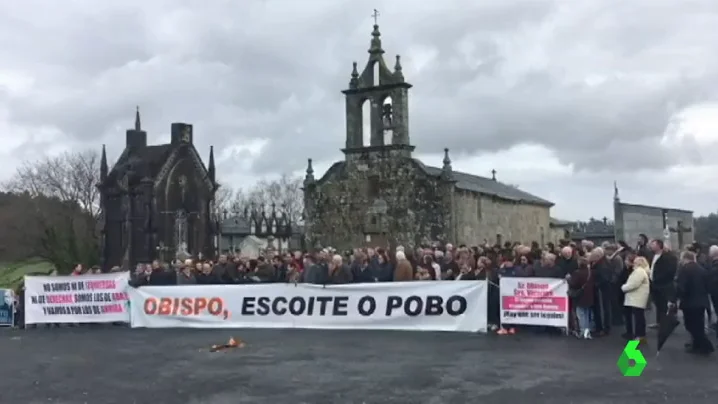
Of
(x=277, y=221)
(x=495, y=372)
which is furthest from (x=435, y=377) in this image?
(x=277, y=221)

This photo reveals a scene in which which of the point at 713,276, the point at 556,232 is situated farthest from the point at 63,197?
the point at 713,276

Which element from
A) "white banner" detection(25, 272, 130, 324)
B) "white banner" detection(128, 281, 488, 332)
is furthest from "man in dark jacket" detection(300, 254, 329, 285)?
"white banner" detection(25, 272, 130, 324)

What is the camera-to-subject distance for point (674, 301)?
1434 cm

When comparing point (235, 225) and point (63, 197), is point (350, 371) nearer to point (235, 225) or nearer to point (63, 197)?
point (63, 197)

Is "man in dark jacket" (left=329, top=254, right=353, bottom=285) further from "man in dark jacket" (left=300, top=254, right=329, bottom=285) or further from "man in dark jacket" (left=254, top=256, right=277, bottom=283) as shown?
"man in dark jacket" (left=254, top=256, right=277, bottom=283)

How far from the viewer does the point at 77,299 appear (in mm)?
22297

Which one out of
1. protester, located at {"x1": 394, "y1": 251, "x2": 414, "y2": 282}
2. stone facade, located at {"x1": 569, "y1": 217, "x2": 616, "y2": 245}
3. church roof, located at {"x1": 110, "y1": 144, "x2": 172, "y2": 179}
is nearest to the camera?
protester, located at {"x1": 394, "y1": 251, "x2": 414, "y2": 282}

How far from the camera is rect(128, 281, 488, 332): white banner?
17.7m

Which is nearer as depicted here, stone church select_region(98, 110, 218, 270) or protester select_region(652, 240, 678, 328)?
protester select_region(652, 240, 678, 328)

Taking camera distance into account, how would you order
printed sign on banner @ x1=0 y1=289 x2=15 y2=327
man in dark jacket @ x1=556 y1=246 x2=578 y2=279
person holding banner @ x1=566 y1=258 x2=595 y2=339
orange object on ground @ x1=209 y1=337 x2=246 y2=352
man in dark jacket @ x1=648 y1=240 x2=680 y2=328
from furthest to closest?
printed sign on banner @ x1=0 y1=289 x2=15 y2=327
man in dark jacket @ x1=556 y1=246 x2=578 y2=279
person holding banner @ x1=566 y1=258 x2=595 y2=339
orange object on ground @ x1=209 y1=337 x2=246 y2=352
man in dark jacket @ x1=648 y1=240 x2=680 y2=328

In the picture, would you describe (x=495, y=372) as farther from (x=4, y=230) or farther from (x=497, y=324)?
(x=4, y=230)

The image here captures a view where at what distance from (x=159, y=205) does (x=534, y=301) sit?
139 ft

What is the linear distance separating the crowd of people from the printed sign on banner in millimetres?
→ 2625

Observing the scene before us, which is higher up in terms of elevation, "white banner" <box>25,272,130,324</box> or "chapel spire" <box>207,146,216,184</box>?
"chapel spire" <box>207,146,216,184</box>
